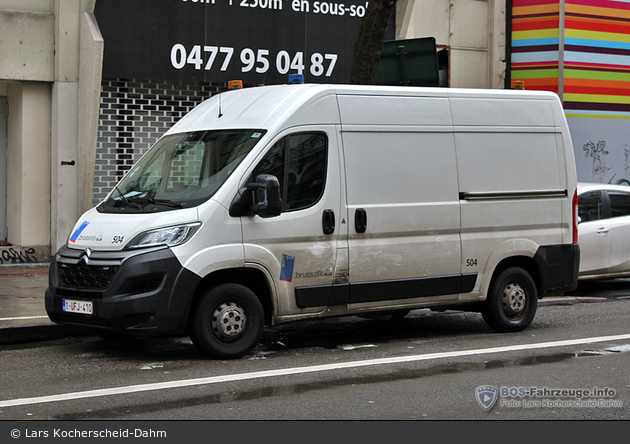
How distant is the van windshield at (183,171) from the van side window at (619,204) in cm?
692

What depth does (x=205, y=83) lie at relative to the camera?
14.8m

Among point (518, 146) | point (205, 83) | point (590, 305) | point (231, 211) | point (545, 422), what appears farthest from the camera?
point (205, 83)

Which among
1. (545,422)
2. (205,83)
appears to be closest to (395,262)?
(545,422)

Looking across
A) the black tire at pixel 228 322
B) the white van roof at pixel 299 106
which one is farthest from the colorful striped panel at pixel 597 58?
the black tire at pixel 228 322

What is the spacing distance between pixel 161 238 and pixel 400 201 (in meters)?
2.39

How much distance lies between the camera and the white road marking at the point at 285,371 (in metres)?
6.21

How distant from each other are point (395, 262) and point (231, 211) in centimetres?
180

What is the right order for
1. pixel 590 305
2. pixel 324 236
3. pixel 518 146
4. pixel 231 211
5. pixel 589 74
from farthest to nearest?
1. pixel 589 74
2. pixel 590 305
3. pixel 518 146
4. pixel 324 236
5. pixel 231 211

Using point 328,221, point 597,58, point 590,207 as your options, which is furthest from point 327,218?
point 597,58

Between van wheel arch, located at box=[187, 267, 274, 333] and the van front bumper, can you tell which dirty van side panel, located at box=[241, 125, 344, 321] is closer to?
van wheel arch, located at box=[187, 267, 274, 333]

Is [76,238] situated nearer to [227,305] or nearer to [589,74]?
[227,305]

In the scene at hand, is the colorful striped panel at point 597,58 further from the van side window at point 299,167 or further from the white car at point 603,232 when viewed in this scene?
the van side window at point 299,167

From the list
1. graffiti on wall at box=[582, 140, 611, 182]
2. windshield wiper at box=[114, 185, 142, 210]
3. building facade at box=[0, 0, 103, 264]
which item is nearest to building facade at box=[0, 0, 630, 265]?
building facade at box=[0, 0, 103, 264]

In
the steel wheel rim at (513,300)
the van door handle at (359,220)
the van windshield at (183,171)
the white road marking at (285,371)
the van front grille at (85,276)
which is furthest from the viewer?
the steel wheel rim at (513,300)
